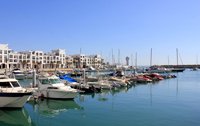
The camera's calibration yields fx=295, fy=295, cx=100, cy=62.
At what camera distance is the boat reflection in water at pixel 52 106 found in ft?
95.8

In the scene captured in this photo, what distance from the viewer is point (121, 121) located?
972 inches

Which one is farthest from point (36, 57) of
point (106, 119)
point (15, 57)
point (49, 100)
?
point (106, 119)

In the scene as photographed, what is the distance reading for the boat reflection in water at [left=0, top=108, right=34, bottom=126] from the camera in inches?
952

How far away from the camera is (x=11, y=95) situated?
27.2m

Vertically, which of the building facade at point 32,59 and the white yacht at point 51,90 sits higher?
the building facade at point 32,59

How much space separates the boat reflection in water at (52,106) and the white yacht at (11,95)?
2339 mm

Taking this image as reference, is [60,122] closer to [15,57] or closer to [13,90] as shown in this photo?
[13,90]

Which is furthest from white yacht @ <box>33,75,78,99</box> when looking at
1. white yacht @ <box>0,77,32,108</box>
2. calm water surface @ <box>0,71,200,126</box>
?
white yacht @ <box>0,77,32,108</box>

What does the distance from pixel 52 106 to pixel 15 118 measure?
7.10 metres

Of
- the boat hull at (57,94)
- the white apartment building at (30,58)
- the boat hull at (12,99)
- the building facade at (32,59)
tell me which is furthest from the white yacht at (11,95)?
the white apartment building at (30,58)

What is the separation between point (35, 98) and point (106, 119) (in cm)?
1190

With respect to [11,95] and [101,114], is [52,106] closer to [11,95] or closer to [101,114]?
[11,95]

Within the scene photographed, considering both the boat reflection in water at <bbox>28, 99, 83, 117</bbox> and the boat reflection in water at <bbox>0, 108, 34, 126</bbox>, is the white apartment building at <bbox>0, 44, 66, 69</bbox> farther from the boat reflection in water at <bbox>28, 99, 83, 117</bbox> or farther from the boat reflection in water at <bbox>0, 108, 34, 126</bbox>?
the boat reflection in water at <bbox>0, 108, 34, 126</bbox>

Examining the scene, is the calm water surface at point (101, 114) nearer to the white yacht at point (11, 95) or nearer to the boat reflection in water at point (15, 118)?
the boat reflection in water at point (15, 118)
